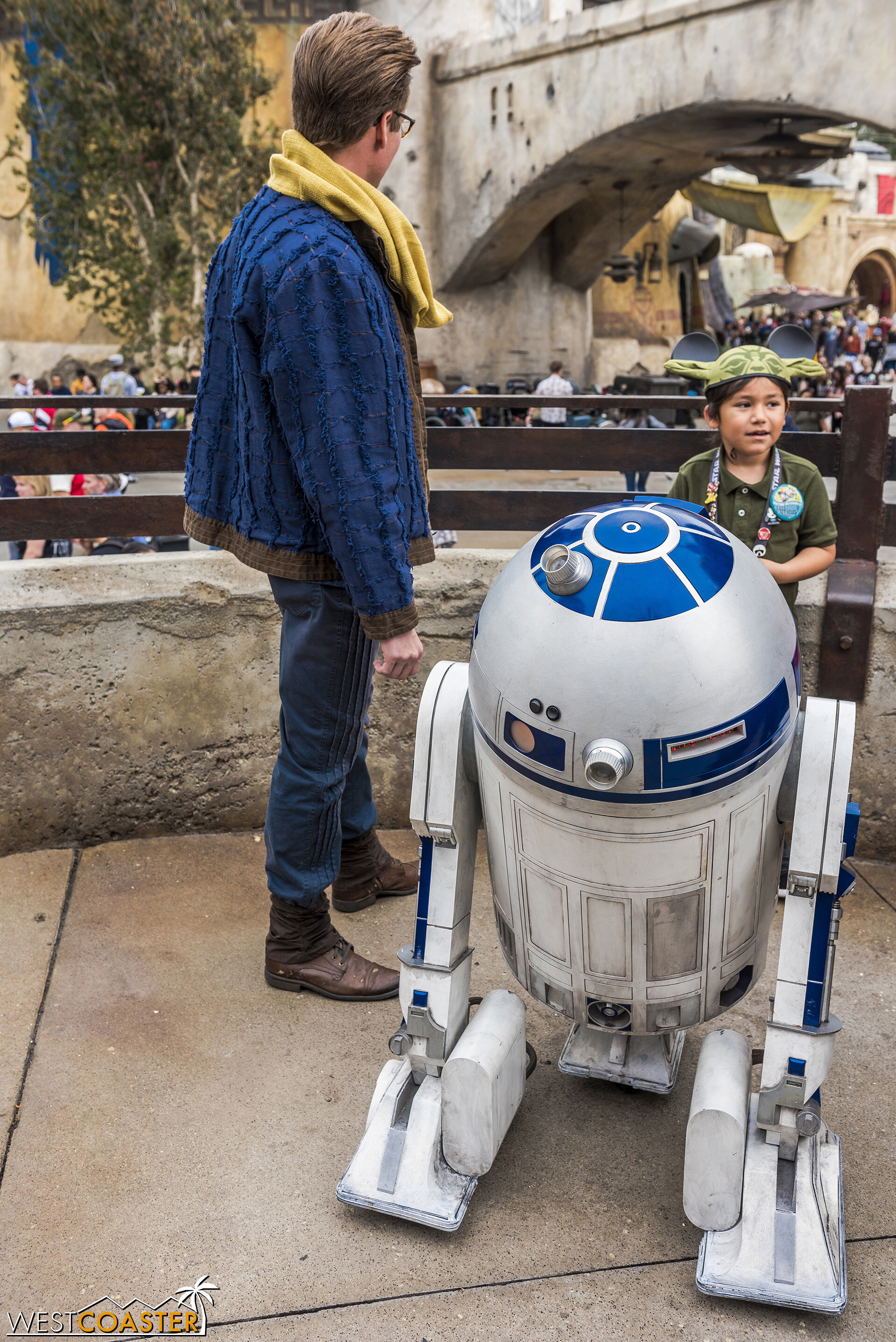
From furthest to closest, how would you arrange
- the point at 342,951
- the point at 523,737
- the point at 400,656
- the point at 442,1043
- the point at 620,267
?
1. the point at 620,267
2. the point at 342,951
3. the point at 400,656
4. the point at 442,1043
5. the point at 523,737

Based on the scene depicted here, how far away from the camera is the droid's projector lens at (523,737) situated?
1631mm

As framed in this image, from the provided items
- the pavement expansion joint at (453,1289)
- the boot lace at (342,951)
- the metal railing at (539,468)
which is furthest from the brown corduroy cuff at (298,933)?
the metal railing at (539,468)

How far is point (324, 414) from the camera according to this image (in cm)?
195

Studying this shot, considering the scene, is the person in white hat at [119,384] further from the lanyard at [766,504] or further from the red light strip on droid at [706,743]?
the red light strip on droid at [706,743]

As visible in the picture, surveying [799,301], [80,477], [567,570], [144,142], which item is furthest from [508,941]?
[799,301]

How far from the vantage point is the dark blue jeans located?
2240mm

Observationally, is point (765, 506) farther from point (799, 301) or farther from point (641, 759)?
point (799, 301)

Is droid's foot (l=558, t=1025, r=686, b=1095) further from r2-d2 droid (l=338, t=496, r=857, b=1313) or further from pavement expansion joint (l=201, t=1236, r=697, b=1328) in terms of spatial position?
pavement expansion joint (l=201, t=1236, r=697, b=1328)

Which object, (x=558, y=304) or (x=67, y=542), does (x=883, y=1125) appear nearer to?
(x=67, y=542)

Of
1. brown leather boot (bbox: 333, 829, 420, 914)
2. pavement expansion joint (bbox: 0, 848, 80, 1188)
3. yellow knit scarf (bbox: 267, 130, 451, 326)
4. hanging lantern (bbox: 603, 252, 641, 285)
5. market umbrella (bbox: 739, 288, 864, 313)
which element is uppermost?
hanging lantern (bbox: 603, 252, 641, 285)

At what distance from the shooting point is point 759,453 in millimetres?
2609

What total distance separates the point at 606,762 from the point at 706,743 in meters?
0.16

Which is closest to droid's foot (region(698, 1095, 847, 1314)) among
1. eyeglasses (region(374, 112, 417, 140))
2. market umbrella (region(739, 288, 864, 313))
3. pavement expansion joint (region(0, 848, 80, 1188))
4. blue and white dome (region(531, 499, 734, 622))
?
blue and white dome (region(531, 499, 734, 622))

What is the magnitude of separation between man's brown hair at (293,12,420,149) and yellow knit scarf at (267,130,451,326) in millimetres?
47
